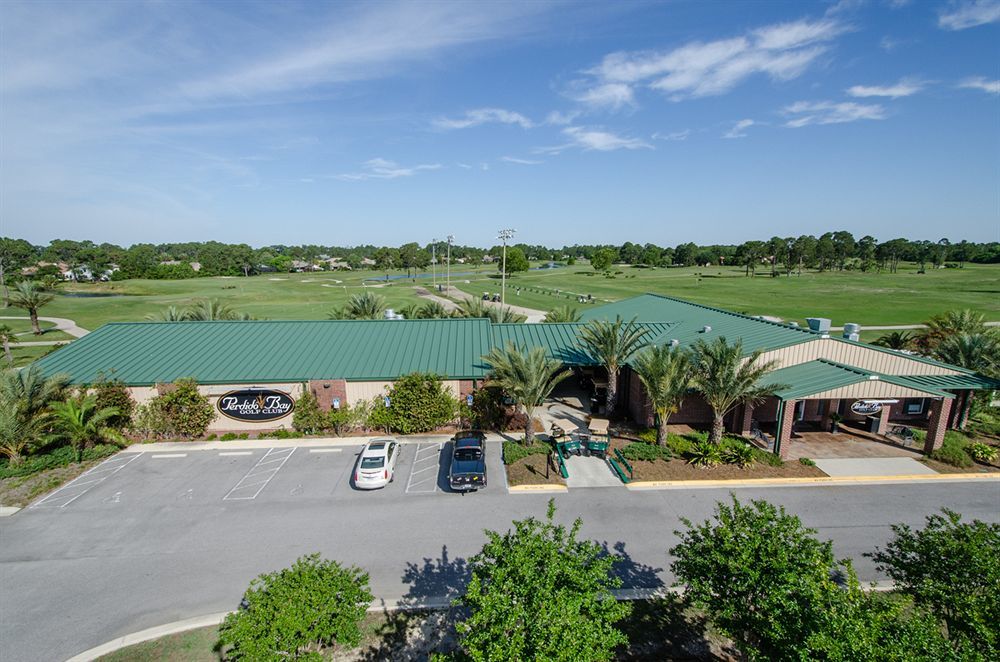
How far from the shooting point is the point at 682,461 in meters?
21.0

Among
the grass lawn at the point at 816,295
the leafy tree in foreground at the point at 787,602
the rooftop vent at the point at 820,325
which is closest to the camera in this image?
the leafy tree in foreground at the point at 787,602

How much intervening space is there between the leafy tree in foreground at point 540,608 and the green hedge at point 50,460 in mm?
22302

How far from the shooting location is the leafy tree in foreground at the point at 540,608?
24.7 ft

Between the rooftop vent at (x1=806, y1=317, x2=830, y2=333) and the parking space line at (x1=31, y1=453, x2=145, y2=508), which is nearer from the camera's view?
the parking space line at (x1=31, y1=453, x2=145, y2=508)

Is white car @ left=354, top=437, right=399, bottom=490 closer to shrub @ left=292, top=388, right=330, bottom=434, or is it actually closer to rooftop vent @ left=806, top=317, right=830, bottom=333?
shrub @ left=292, top=388, right=330, bottom=434

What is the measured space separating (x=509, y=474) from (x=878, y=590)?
41.1 ft

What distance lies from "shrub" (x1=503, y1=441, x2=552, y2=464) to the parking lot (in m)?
0.52

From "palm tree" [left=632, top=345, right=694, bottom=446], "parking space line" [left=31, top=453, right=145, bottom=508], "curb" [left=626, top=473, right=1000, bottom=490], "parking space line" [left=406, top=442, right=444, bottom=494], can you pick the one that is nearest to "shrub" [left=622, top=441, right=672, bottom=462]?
"palm tree" [left=632, top=345, right=694, bottom=446]

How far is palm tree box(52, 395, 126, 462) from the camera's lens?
21.2 metres

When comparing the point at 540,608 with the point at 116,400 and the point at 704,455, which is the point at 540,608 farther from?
the point at 116,400

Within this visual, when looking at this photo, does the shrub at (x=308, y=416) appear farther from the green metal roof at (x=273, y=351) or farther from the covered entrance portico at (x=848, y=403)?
the covered entrance portico at (x=848, y=403)

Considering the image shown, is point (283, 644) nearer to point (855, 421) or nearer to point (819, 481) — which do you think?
point (819, 481)

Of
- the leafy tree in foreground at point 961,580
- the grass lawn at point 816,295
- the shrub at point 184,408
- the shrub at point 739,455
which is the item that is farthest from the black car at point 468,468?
the grass lawn at point 816,295

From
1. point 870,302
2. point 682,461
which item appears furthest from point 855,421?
point 870,302
